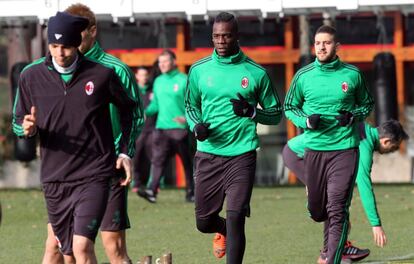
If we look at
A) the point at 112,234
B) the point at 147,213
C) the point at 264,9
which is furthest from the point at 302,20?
the point at 112,234

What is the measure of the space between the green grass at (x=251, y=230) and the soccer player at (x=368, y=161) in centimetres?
41

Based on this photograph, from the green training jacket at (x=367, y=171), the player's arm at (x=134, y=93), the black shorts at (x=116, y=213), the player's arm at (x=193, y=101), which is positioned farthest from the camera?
the green training jacket at (x=367, y=171)

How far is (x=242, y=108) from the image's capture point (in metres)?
10.6

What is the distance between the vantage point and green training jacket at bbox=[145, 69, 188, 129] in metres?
19.6

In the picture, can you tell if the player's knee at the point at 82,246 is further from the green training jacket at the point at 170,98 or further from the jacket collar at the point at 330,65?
the green training jacket at the point at 170,98

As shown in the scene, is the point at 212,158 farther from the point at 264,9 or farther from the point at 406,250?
the point at 264,9

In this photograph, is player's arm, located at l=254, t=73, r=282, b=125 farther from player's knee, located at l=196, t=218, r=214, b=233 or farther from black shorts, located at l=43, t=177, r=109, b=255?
black shorts, located at l=43, t=177, r=109, b=255

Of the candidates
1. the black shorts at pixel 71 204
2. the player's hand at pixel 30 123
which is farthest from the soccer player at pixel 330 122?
the player's hand at pixel 30 123

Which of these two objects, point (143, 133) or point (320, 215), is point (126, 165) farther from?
point (143, 133)

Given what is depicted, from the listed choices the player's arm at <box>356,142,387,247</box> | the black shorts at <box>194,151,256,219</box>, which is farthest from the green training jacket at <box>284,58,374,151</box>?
the black shorts at <box>194,151,256,219</box>

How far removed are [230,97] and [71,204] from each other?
7.38 feet

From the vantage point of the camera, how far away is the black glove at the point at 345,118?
11.6m

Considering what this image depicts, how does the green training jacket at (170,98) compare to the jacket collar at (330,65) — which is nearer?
the jacket collar at (330,65)

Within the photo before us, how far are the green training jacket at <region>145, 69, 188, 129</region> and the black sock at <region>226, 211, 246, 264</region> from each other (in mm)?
8783
